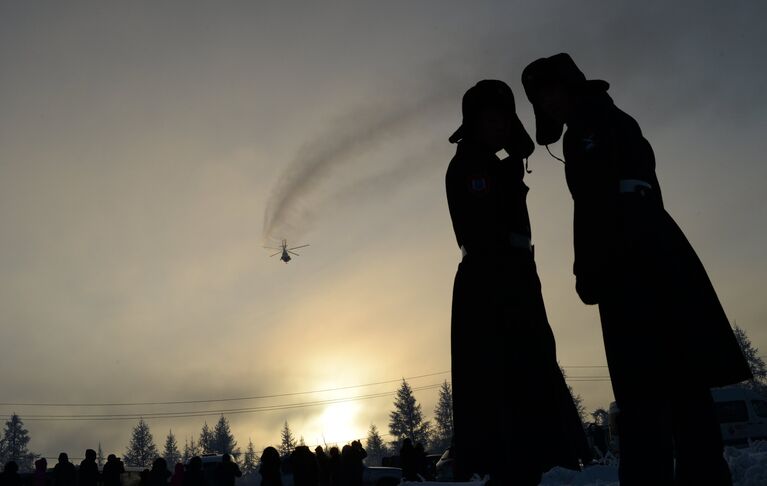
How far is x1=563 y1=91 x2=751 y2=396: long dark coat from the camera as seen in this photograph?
265cm

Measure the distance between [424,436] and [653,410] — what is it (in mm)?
117491

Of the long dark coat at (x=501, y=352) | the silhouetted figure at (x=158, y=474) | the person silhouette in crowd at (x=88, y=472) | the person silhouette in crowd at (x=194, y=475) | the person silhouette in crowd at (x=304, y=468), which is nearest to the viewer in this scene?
the long dark coat at (x=501, y=352)

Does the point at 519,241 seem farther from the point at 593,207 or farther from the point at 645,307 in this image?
the point at 645,307

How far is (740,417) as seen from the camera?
2059 centimetres

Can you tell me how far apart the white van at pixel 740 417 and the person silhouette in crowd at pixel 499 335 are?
20.1m

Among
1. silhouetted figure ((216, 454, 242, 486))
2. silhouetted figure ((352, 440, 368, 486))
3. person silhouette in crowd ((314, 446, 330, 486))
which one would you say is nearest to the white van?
silhouetted figure ((352, 440, 368, 486))


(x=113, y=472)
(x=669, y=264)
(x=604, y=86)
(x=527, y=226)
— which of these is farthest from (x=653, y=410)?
(x=113, y=472)

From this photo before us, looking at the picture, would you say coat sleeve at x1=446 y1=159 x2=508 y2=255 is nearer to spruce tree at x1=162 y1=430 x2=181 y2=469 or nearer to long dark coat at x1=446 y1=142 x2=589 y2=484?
long dark coat at x1=446 y1=142 x2=589 y2=484

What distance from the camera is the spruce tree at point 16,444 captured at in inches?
4865

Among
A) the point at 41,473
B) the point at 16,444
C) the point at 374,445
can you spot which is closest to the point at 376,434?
the point at 374,445

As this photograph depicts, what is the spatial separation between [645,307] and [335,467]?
1354 centimetres

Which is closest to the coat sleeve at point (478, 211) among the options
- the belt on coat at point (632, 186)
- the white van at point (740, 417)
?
the belt on coat at point (632, 186)

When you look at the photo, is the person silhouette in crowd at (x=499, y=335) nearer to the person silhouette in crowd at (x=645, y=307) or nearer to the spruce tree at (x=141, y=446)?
the person silhouette in crowd at (x=645, y=307)

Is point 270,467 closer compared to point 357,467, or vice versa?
point 270,467
